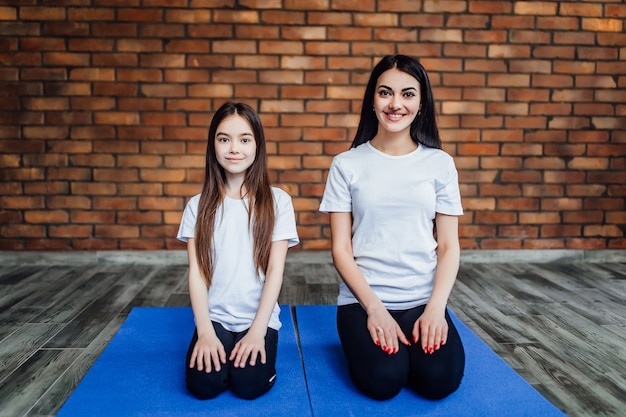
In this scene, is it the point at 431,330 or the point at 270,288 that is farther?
the point at 270,288

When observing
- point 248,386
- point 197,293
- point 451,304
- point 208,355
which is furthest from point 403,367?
point 451,304

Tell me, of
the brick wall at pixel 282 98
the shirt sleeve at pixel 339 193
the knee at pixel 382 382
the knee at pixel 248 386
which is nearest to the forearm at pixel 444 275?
the knee at pixel 382 382

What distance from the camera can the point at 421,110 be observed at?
65.9 inches

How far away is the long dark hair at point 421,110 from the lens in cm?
161

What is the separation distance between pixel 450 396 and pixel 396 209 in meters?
0.58

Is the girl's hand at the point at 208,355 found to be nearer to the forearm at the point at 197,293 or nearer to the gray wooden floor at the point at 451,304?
the forearm at the point at 197,293

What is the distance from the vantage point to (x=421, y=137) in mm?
1707

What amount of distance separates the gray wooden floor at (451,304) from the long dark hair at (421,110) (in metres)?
0.85

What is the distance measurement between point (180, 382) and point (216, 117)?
83 cm

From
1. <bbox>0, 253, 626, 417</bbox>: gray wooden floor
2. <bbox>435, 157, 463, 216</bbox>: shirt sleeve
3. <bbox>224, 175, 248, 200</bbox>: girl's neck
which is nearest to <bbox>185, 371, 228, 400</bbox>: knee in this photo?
<bbox>0, 253, 626, 417</bbox>: gray wooden floor

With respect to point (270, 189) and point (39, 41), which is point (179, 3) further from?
point (270, 189)

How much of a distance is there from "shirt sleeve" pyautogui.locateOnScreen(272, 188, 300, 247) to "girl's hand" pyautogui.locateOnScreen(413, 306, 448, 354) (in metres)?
0.45

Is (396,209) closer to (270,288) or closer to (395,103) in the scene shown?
(395,103)

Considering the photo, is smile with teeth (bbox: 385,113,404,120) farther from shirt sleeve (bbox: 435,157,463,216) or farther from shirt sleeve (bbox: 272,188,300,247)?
shirt sleeve (bbox: 272,188,300,247)
